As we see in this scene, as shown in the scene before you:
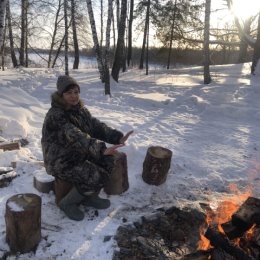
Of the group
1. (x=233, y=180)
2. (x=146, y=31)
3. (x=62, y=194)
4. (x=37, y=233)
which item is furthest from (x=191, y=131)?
(x=146, y=31)

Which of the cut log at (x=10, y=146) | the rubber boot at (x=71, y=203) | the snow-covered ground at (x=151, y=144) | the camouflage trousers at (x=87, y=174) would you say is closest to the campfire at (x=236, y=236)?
the snow-covered ground at (x=151, y=144)

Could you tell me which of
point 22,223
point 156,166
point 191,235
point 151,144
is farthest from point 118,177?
point 151,144

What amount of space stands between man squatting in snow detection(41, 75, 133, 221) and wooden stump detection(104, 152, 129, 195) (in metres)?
0.47

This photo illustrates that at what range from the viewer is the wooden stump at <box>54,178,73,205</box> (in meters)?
4.10

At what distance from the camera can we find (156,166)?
4914 millimetres

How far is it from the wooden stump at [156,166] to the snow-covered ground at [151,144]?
109 millimetres

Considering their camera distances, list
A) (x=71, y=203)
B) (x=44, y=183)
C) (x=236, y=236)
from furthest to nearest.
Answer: (x=44, y=183) → (x=71, y=203) → (x=236, y=236)

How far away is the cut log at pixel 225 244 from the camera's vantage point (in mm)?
3180

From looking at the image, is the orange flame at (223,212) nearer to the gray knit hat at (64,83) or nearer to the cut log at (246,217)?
the cut log at (246,217)

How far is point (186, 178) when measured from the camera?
5.32m

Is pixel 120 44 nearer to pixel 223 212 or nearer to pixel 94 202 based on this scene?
pixel 94 202

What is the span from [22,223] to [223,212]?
7.81 ft

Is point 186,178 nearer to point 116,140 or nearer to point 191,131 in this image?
point 116,140

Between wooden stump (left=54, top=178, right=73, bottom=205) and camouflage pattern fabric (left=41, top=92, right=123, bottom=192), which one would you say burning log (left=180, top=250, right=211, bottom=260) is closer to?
camouflage pattern fabric (left=41, top=92, right=123, bottom=192)
